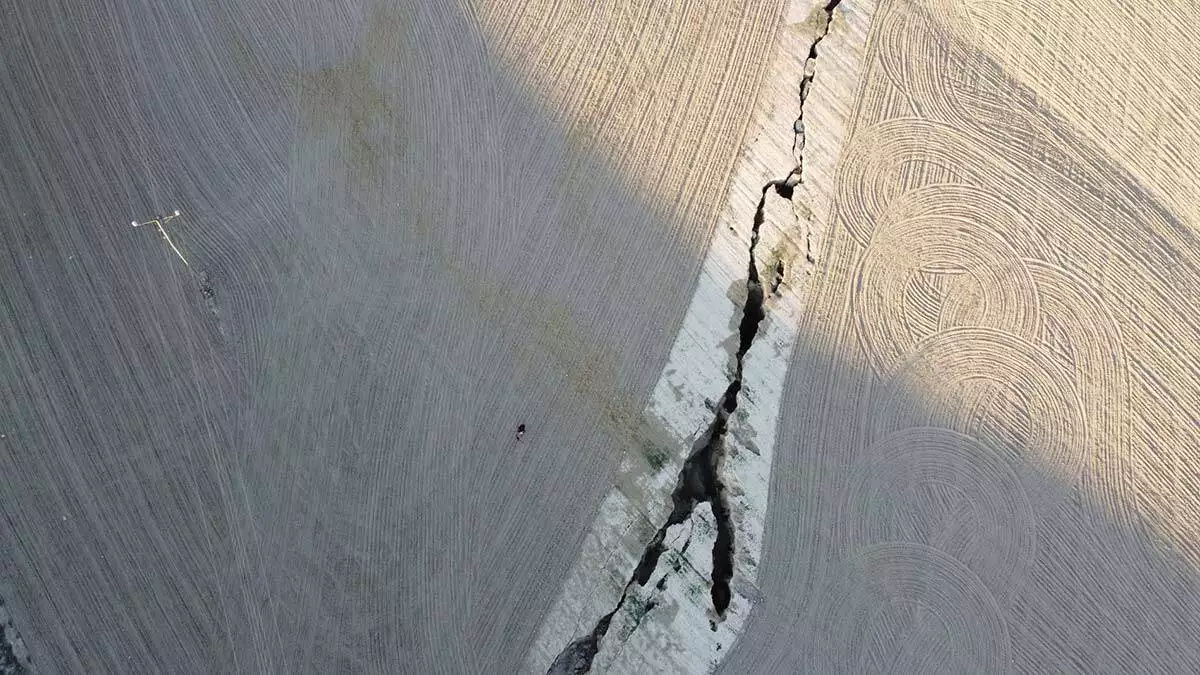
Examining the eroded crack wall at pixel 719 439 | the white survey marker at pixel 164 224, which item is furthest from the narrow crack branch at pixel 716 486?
the white survey marker at pixel 164 224

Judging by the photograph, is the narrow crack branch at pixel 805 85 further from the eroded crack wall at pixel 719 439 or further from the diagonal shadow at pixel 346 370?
the diagonal shadow at pixel 346 370

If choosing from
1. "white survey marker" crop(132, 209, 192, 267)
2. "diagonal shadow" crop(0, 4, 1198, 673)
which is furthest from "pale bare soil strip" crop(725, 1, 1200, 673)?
"white survey marker" crop(132, 209, 192, 267)

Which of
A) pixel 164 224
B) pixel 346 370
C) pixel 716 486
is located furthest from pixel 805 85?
pixel 164 224

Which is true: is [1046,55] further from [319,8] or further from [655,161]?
[319,8]

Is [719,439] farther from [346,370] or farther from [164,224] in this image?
[164,224]

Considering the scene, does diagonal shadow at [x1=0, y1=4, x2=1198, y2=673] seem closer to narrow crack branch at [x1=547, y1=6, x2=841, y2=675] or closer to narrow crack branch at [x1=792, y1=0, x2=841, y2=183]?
narrow crack branch at [x1=547, y1=6, x2=841, y2=675]
